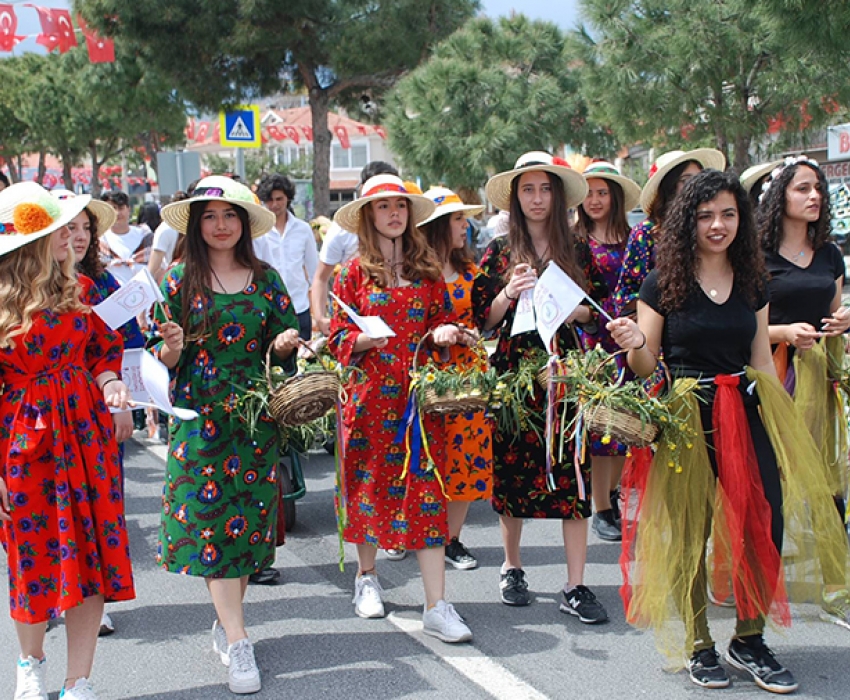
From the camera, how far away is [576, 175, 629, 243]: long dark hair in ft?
18.3

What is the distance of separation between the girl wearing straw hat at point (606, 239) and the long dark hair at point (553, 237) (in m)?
0.66

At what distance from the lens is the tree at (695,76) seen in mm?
13047

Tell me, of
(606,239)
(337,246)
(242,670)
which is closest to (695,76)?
(337,246)

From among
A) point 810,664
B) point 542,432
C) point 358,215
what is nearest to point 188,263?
point 358,215

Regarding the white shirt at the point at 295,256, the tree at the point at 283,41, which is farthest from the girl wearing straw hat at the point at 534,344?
the tree at the point at 283,41

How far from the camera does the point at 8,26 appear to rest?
22516 mm

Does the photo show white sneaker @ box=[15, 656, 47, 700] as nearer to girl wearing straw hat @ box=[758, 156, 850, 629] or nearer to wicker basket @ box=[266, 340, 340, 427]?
wicker basket @ box=[266, 340, 340, 427]

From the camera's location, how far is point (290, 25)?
18.6 m

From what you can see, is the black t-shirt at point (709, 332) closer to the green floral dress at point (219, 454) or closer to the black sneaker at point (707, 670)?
the black sneaker at point (707, 670)

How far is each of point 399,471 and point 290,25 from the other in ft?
51.9

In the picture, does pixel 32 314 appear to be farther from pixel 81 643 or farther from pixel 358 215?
pixel 358 215

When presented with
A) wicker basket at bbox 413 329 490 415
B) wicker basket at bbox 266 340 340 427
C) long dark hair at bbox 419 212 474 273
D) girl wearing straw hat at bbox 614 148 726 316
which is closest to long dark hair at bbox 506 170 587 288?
girl wearing straw hat at bbox 614 148 726 316

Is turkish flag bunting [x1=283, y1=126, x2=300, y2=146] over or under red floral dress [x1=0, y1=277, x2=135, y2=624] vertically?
over

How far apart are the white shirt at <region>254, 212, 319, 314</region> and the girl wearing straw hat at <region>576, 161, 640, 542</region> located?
8.65ft
